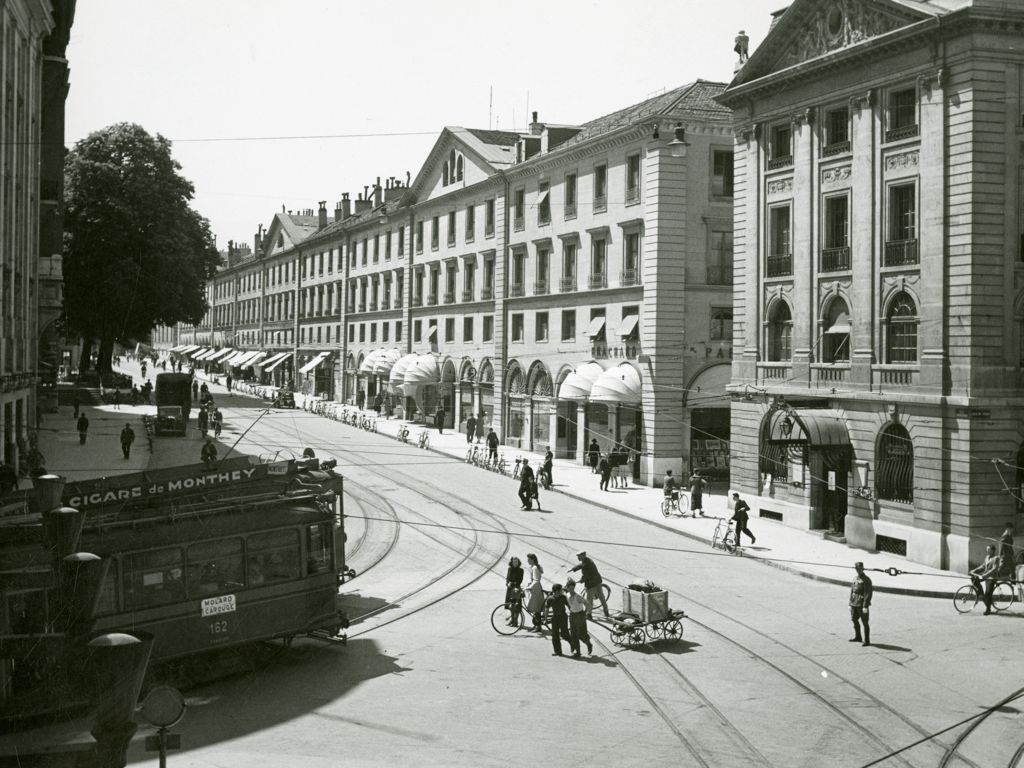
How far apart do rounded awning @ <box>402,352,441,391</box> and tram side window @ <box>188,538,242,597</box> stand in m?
48.2

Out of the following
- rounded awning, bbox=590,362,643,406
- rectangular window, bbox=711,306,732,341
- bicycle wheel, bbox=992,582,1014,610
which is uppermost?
rectangular window, bbox=711,306,732,341

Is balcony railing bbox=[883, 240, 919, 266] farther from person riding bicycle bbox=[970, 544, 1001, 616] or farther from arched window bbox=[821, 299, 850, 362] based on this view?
person riding bicycle bbox=[970, 544, 1001, 616]

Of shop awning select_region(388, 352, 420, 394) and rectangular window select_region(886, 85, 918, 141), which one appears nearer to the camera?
rectangular window select_region(886, 85, 918, 141)

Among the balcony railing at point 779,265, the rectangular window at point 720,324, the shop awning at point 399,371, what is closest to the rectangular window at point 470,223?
the shop awning at point 399,371

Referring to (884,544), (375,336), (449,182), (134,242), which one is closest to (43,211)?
(134,242)

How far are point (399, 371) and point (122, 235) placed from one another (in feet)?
66.2

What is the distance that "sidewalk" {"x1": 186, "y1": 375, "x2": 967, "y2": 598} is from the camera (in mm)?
25828

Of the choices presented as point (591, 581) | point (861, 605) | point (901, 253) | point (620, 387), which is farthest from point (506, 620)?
point (620, 387)

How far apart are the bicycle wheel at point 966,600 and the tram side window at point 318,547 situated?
14.0 metres

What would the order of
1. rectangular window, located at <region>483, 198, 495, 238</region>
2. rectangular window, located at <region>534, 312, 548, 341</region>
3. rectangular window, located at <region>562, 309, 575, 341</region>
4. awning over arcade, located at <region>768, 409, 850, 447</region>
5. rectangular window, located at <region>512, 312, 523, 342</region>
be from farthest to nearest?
rectangular window, located at <region>483, 198, 495, 238</region>
rectangular window, located at <region>512, 312, 523, 342</region>
rectangular window, located at <region>534, 312, 548, 341</region>
rectangular window, located at <region>562, 309, 575, 341</region>
awning over arcade, located at <region>768, 409, 850, 447</region>

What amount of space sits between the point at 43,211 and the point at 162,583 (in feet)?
123

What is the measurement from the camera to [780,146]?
3450cm

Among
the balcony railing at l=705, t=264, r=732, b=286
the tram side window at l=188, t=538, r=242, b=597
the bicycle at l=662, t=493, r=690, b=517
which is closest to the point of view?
the tram side window at l=188, t=538, r=242, b=597

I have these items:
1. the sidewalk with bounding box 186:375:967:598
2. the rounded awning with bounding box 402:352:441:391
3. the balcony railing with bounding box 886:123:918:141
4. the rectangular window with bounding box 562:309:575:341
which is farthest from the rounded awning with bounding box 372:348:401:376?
the balcony railing with bounding box 886:123:918:141
